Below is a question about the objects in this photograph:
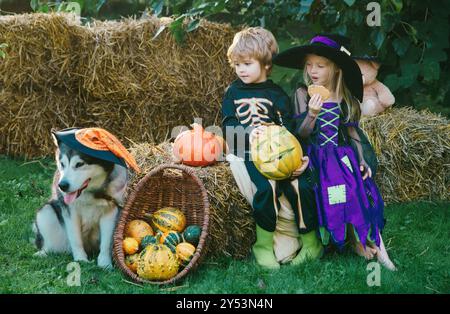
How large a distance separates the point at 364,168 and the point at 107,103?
3188mm

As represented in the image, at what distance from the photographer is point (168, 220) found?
3949 mm

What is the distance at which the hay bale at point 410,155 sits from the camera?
17.9 feet

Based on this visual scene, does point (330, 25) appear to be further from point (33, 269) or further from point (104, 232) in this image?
point (33, 269)

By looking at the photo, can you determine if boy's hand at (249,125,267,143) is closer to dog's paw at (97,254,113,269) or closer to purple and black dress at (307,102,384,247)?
purple and black dress at (307,102,384,247)

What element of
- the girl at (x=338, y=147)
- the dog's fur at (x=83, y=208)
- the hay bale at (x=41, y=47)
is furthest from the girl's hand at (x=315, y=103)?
the hay bale at (x=41, y=47)

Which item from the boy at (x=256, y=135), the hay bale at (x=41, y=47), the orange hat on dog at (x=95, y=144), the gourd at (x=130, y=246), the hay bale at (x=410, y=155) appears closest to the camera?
the orange hat on dog at (x=95, y=144)

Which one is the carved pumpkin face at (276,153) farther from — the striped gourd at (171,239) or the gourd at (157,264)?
the gourd at (157,264)

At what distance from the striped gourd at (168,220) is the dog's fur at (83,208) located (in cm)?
23

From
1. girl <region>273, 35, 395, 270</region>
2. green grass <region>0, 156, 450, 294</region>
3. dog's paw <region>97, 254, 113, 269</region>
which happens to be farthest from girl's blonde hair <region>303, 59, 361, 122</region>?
dog's paw <region>97, 254, 113, 269</region>

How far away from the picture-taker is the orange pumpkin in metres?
4.07

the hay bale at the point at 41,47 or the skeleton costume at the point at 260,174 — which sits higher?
the hay bale at the point at 41,47

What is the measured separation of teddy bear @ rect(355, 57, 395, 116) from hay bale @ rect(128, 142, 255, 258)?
1.91 metres

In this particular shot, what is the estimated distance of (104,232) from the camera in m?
3.88
